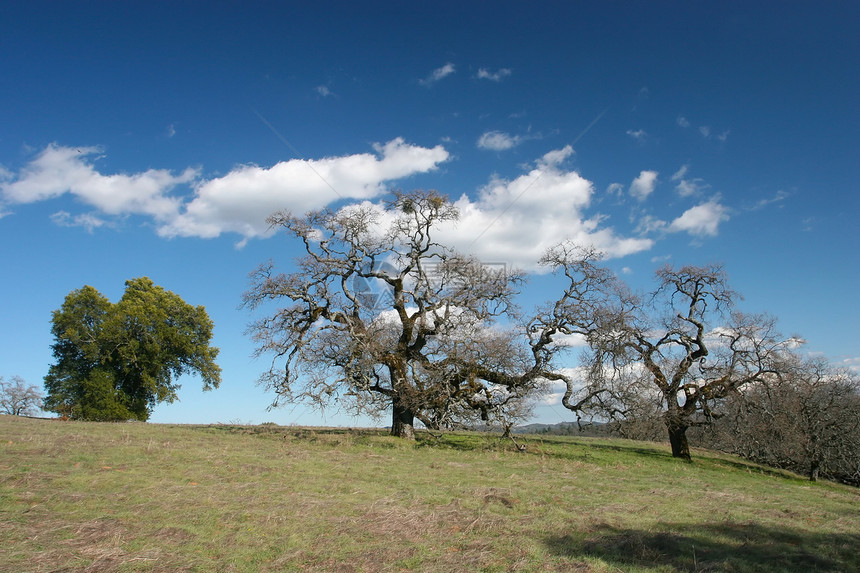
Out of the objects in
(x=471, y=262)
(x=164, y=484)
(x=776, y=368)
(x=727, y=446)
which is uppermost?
(x=471, y=262)

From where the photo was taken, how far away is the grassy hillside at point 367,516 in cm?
659

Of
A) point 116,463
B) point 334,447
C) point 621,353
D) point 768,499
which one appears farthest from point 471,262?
point 116,463

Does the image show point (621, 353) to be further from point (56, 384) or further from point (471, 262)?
point (56, 384)

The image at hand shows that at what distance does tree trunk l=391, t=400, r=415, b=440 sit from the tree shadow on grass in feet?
46.4

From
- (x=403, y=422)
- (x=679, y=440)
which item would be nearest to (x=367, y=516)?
(x=403, y=422)

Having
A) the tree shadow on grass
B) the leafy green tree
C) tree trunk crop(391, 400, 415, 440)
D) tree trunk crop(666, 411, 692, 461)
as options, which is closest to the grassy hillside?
the tree shadow on grass

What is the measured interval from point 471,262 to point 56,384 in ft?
93.6

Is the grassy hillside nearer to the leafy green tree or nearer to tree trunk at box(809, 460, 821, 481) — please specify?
tree trunk at box(809, 460, 821, 481)

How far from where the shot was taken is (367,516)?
28.2ft

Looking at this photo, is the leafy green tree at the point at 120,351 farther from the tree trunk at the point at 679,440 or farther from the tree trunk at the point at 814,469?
the tree trunk at the point at 814,469

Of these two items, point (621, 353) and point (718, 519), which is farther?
point (621, 353)

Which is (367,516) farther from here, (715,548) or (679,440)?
(679,440)

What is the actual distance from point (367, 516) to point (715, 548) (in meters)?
5.43

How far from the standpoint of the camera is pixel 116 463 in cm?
1162
